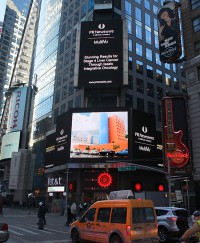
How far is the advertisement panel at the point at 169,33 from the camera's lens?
3931 centimetres

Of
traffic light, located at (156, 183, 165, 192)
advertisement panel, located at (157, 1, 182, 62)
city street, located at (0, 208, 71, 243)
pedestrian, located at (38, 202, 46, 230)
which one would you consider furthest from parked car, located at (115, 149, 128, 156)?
pedestrian, located at (38, 202, 46, 230)

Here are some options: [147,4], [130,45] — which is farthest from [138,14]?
[130,45]

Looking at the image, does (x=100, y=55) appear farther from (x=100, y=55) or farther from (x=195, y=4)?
(x=195, y=4)

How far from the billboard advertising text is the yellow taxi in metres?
45.9

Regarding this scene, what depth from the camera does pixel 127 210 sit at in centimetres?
1254

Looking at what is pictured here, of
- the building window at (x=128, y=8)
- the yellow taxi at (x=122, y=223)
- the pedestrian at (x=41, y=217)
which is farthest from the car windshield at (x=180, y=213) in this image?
the building window at (x=128, y=8)

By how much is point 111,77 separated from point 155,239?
4771cm

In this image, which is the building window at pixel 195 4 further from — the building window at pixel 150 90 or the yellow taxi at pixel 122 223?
the yellow taxi at pixel 122 223

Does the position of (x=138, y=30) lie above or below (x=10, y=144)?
above

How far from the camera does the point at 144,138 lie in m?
56.8

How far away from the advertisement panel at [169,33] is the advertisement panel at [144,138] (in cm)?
1812

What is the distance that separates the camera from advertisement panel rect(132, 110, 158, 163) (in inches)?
2159

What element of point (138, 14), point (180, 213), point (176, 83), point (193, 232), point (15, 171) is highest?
point (138, 14)

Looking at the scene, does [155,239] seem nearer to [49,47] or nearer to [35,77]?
[49,47]
